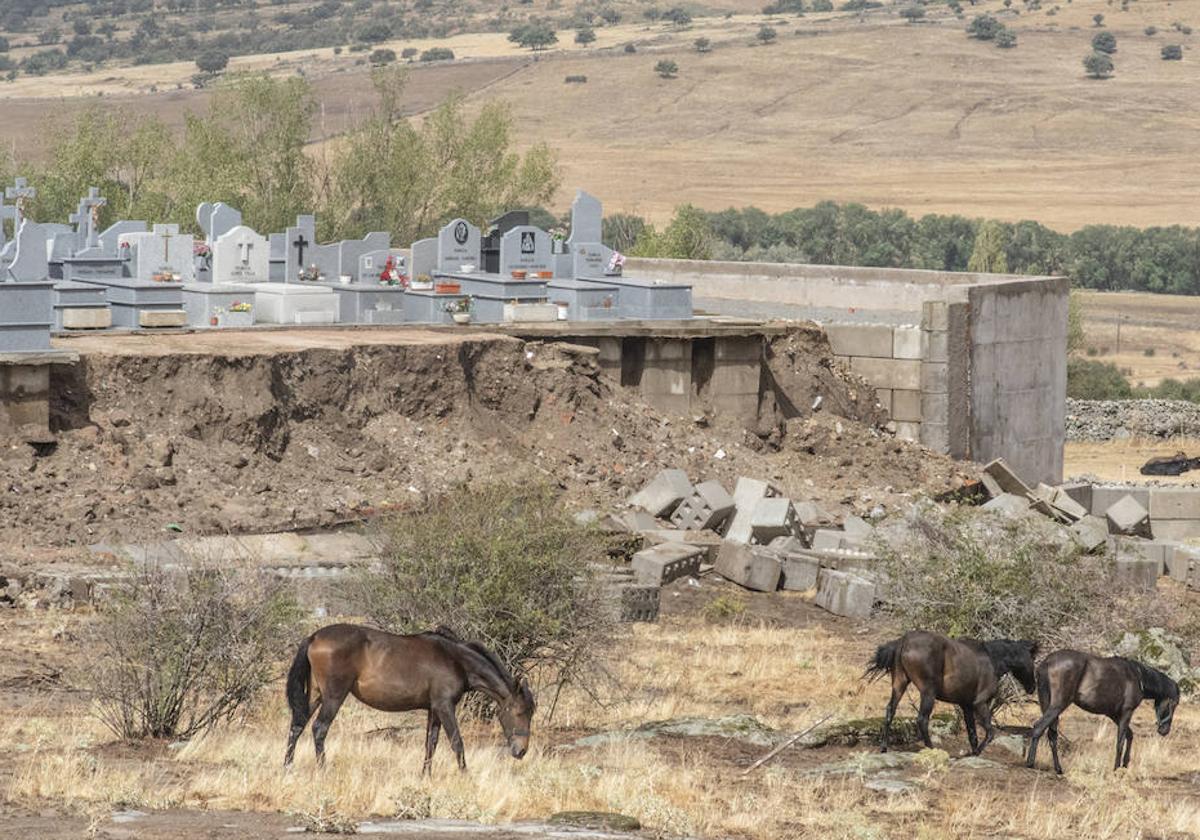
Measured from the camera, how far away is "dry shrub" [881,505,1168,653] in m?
24.5

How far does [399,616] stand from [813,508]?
15.9 metres

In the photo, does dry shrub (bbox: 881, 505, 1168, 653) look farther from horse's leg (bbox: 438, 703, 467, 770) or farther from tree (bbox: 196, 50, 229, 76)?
tree (bbox: 196, 50, 229, 76)

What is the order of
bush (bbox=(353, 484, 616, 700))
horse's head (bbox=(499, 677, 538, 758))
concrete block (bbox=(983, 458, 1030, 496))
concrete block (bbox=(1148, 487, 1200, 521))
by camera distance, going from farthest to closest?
concrete block (bbox=(1148, 487, 1200, 521)) < concrete block (bbox=(983, 458, 1030, 496)) < bush (bbox=(353, 484, 616, 700)) < horse's head (bbox=(499, 677, 538, 758))

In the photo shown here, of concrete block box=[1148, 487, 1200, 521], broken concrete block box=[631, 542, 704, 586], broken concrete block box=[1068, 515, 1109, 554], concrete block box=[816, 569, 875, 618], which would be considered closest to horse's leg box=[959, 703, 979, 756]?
concrete block box=[816, 569, 875, 618]

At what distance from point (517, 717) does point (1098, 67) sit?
6830 inches

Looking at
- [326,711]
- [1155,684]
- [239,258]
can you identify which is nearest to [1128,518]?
[239,258]

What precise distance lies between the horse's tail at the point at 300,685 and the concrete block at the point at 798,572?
1677 cm

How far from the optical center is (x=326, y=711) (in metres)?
17.1

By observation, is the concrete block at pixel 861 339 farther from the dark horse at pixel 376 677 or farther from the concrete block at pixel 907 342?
the dark horse at pixel 376 677

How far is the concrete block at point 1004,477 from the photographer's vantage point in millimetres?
40531

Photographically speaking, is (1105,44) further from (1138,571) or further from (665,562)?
(665,562)

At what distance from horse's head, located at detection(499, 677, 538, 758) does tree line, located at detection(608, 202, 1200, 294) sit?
296 ft

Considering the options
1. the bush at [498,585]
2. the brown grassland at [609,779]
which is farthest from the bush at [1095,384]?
the bush at [498,585]

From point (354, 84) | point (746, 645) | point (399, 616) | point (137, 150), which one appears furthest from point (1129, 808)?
point (354, 84)
